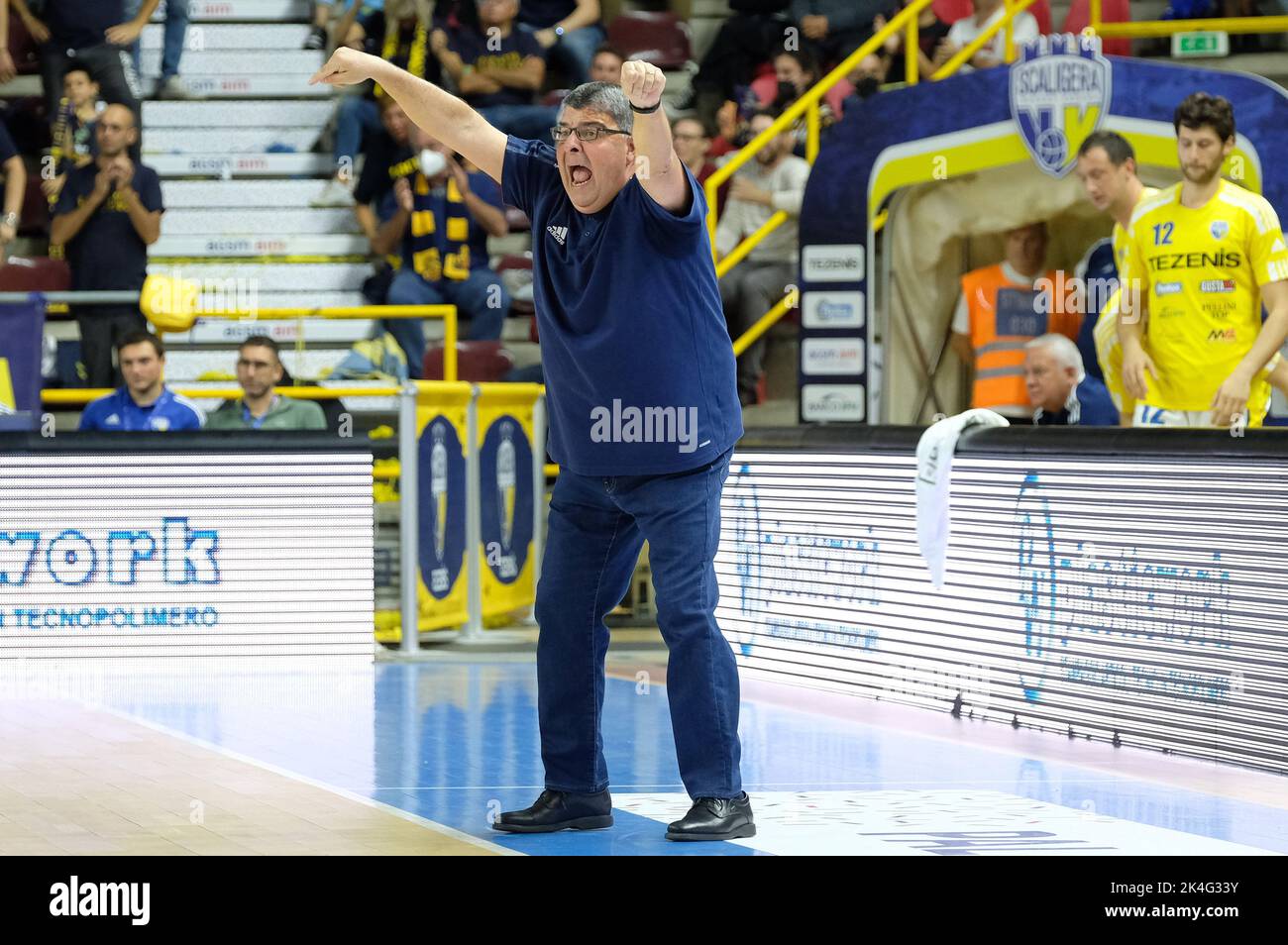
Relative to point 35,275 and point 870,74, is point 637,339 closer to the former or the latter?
point 870,74

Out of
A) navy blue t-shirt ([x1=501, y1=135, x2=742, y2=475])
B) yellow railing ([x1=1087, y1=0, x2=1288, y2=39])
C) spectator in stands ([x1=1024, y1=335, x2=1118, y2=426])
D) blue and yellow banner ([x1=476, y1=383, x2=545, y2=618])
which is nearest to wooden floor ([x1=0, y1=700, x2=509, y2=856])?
navy blue t-shirt ([x1=501, y1=135, x2=742, y2=475])

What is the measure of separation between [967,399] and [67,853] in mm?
9582

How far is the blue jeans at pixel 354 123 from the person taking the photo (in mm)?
16297

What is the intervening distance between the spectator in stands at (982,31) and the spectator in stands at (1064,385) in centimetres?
378

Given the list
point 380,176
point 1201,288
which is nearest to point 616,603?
point 1201,288

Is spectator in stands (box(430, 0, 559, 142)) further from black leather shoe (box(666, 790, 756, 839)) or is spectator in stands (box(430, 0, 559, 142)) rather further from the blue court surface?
black leather shoe (box(666, 790, 756, 839))

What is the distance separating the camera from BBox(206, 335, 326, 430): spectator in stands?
1208 centimetres

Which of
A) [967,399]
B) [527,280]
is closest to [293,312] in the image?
[527,280]

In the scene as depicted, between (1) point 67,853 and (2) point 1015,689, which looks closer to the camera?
(1) point 67,853

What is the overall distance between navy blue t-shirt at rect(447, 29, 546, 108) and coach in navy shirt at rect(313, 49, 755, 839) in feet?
32.8

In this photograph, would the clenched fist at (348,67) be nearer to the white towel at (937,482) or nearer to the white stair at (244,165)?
the white towel at (937,482)

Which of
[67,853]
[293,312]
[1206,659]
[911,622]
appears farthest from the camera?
[293,312]

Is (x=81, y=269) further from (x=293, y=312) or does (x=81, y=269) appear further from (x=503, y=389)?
(x=503, y=389)

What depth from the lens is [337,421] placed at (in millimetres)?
13086
